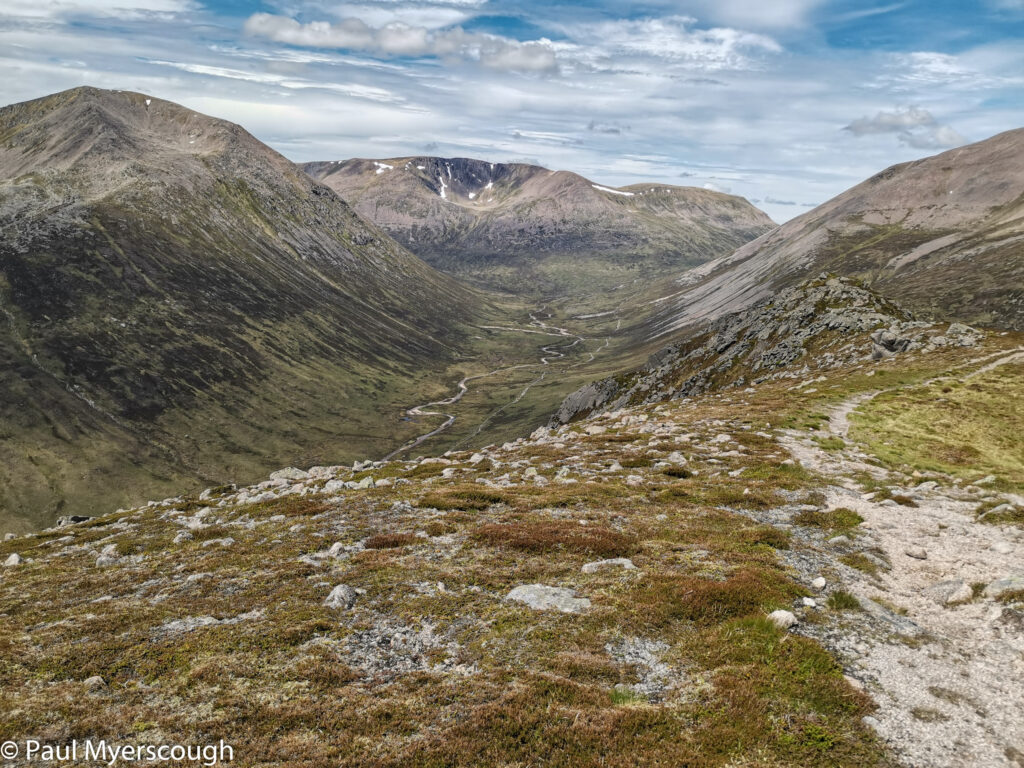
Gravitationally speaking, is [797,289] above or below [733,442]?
above

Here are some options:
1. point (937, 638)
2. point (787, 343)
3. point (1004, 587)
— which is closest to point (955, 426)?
point (1004, 587)

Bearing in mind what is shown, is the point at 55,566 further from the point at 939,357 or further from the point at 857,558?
the point at 939,357

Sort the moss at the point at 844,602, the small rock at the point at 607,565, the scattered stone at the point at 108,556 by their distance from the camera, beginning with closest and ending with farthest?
the moss at the point at 844,602 → the small rock at the point at 607,565 → the scattered stone at the point at 108,556

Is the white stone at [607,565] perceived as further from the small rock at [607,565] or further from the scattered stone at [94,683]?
the scattered stone at [94,683]

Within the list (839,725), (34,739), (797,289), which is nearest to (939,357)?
(797,289)

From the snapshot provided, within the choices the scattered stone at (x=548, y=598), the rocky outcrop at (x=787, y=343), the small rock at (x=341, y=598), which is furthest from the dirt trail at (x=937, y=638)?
the rocky outcrop at (x=787, y=343)

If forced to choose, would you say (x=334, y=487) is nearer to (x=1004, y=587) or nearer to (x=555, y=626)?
(x=555, y=626)
